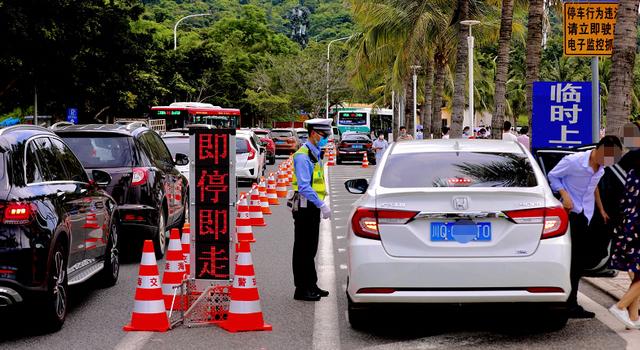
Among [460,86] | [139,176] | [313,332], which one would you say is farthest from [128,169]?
[460,86]

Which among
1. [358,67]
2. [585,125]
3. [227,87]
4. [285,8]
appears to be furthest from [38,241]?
[285,8]

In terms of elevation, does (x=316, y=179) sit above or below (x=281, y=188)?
above

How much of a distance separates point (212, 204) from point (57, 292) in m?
1.49

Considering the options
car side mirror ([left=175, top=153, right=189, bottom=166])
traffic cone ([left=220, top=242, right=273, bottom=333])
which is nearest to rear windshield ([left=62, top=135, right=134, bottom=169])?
car side mirror ([left=175, top=153, right=189, bottom=166])

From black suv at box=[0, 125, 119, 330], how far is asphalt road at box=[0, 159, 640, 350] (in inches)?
12.6

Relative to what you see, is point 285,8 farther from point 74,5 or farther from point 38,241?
point 38,241

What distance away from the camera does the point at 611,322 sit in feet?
28.1

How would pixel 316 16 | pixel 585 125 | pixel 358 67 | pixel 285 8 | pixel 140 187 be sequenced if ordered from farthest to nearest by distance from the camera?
pixel 285 8 → pixel 316 16 → pixel 358 67 → pixel 585 125 → pixel 140 187

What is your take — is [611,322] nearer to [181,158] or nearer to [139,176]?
[139,176]

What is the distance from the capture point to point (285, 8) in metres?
168

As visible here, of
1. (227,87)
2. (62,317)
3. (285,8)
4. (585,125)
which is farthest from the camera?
(285,8)

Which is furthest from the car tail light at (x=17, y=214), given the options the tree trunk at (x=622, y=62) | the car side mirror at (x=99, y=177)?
the tree trunk at (x=622, y=62)

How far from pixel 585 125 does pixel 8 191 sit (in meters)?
8.68

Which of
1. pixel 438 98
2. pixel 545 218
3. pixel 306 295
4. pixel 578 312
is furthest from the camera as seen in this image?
pixel 438 98
